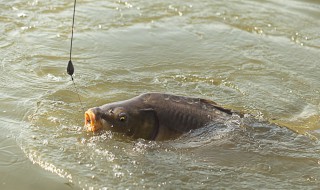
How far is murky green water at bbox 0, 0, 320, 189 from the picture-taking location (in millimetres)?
4223

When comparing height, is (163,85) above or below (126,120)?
below

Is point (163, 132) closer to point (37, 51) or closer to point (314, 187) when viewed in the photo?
point (314, 187)

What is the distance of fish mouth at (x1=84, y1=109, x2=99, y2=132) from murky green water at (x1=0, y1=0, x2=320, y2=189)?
83mm

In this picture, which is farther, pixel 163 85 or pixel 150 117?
pixel 163 85

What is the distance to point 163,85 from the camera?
5.84 m

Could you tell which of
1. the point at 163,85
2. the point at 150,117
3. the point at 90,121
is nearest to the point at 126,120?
the point at 150,117

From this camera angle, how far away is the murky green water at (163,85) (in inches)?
166

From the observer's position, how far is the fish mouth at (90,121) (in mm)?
4461

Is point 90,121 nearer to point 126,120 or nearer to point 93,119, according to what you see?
point 93,119

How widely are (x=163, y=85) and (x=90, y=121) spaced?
1.48 meters

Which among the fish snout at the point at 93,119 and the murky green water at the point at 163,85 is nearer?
the murky green water at the point at 163,85

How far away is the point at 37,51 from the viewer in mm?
6539

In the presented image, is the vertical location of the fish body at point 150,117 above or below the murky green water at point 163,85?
above

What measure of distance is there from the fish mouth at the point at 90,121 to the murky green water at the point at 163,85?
83mm
